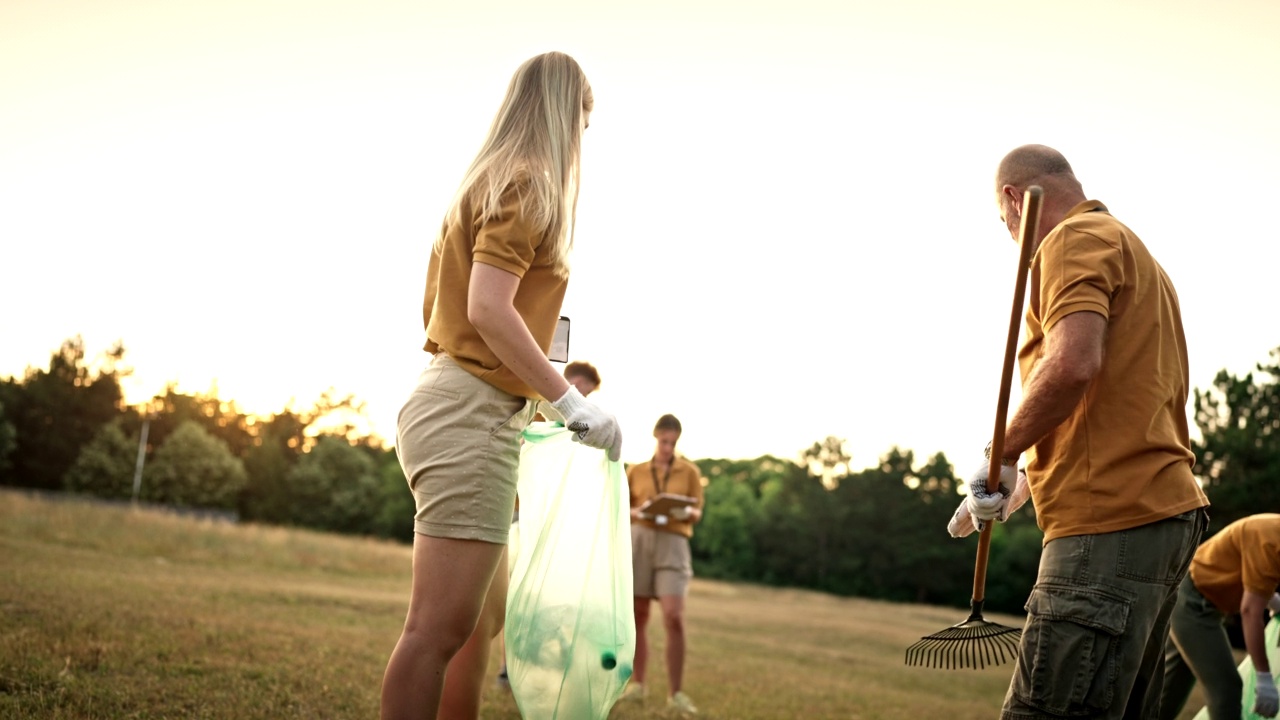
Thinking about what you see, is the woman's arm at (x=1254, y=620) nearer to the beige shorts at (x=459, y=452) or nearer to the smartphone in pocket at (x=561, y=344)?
the smartphone in pocket at (x=561, y=344)

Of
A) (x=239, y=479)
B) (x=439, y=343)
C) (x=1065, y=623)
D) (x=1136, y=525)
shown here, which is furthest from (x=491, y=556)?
(x=239, y=479)

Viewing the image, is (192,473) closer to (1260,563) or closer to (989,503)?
(1260,563)

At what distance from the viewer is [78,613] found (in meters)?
6.77

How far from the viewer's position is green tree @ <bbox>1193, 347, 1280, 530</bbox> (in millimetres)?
29844

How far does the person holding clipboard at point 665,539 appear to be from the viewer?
24.8 feet

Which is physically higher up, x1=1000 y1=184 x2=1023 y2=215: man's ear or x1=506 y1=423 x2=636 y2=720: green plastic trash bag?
x1=1000 y1=184 x2=1023 y2=215: man's ear

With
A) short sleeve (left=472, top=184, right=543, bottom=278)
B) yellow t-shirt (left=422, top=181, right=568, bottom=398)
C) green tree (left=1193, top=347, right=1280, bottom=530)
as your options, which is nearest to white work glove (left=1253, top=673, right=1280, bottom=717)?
yellow t-shirt (left=422, top=181, right=568, bottom=398)

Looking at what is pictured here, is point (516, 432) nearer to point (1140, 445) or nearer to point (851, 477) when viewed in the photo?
point (1140, 445)

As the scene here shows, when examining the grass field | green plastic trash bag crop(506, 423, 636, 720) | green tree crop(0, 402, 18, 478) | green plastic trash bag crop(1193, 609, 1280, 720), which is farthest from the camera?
green tree crop(0, 402, 18, 478)

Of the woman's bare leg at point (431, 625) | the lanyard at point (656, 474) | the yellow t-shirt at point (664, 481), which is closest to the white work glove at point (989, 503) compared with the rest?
the woman's bare leg at point (431, 625)

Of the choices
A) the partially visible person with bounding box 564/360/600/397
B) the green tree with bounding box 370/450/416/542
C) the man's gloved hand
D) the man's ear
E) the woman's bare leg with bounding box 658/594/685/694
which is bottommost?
the green tree with bounding box 370/450/416/542

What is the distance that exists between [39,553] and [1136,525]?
581 inches

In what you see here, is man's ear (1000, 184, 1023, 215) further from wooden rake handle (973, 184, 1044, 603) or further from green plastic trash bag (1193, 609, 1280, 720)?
green plastic trash bag (1193, 609, 1280, 720)

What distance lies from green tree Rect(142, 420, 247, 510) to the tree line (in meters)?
0.09
